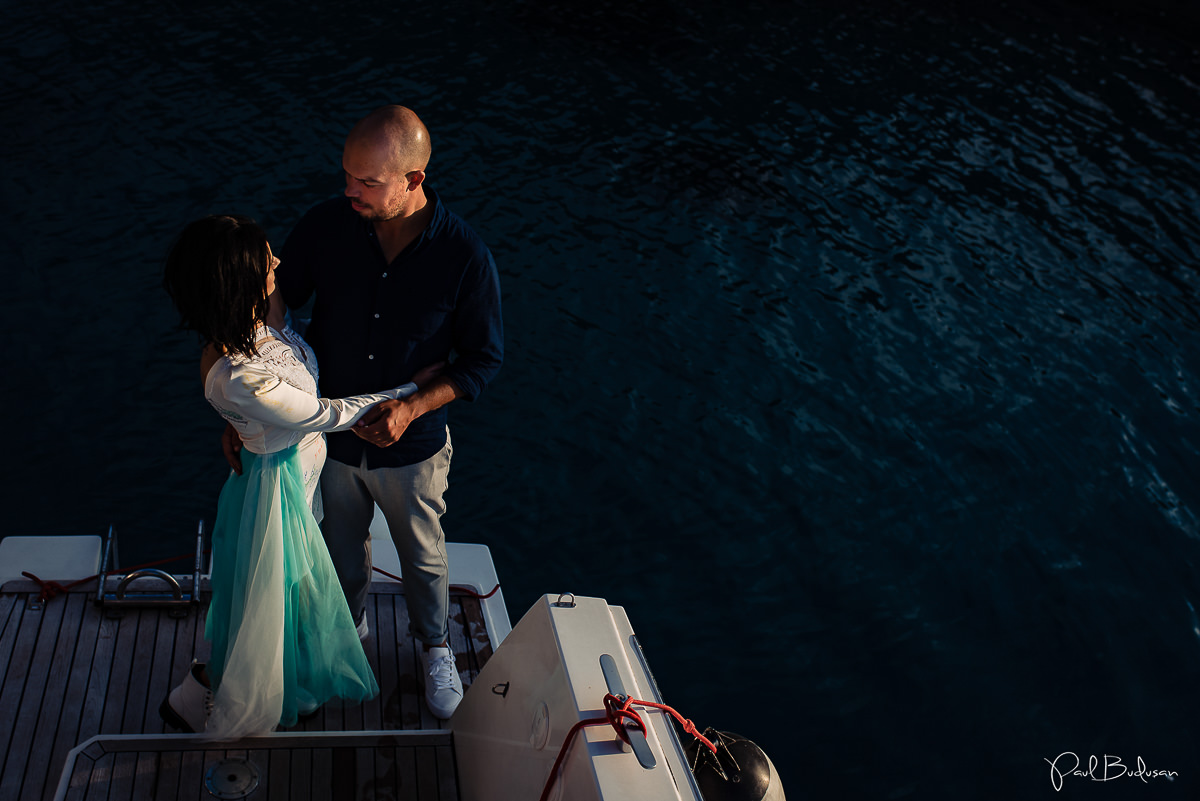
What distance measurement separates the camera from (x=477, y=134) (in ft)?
34.2

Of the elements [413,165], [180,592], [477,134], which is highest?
[413,165]

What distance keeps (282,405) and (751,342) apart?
575 centimetres

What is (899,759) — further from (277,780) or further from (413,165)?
(413,165)

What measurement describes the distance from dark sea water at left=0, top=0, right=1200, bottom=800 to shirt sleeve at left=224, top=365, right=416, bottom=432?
2892 mm

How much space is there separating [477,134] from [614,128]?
64.7 inches

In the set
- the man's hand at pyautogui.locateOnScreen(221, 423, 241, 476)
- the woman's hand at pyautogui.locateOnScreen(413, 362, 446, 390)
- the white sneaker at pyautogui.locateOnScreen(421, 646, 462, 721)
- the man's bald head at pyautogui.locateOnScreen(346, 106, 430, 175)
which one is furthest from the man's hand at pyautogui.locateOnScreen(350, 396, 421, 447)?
the white sneaker at pyautogui.locateOnScreen(421, 646, 462, 721)

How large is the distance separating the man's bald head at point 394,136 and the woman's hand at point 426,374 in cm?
68

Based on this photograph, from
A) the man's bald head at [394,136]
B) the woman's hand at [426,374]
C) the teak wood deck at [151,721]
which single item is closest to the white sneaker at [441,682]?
the teak wood deck at [151,721]

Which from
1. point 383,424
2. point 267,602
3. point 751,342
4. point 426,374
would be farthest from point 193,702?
point 751,342

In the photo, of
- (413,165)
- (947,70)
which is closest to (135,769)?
(413,165)

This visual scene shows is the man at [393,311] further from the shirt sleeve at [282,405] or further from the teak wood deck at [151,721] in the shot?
the teak wood deck at [151,721]

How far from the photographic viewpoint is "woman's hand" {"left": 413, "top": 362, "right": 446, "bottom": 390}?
3.21 metres

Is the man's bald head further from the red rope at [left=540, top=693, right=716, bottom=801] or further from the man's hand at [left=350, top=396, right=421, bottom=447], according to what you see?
the red rope at [left=540, top=693, right=716, bottom=801]

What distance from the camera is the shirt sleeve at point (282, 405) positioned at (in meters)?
2.70
